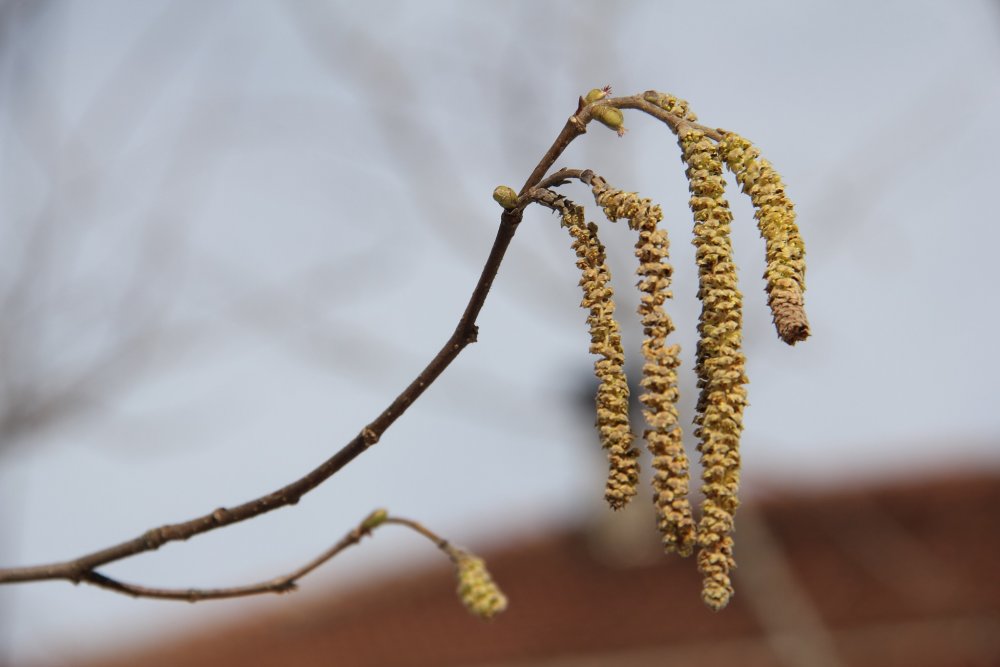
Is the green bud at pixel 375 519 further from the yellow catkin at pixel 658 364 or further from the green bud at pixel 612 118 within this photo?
the green bud at pixel 612 118

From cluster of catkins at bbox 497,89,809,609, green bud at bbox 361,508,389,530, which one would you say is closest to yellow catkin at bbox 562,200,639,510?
cluster of catkins at bbox 497,89,809,609

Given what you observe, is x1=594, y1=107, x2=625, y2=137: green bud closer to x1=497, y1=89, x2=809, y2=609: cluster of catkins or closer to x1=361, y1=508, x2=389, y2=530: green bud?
x1=497, y1=89, x2=809, y2=609: cluster of catkins

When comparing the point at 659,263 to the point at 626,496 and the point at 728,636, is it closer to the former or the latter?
the point at 626,496

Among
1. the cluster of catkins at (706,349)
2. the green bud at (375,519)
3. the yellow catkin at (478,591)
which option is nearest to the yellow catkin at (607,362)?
the cluster of catkins at (706,349)

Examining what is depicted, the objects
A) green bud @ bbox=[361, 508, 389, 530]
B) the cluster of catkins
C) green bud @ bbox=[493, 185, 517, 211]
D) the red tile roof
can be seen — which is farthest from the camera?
the red tile roof

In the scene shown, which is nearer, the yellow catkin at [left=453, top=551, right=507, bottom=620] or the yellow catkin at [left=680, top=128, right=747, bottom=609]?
the yellow catkin at [left=680, top=128, right=747, bottom=609]

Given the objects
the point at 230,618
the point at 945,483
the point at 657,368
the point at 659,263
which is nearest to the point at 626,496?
the point at 657,368
